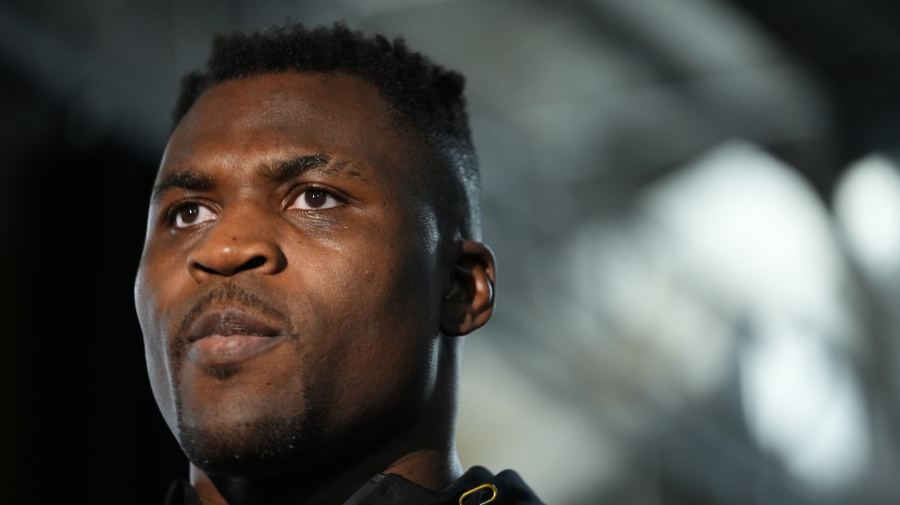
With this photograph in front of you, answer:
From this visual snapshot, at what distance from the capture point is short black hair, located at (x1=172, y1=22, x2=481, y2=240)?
7.12 feet

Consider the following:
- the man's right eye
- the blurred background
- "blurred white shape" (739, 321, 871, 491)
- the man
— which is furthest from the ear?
"blurred white shape" (739, 321, 871, 491)

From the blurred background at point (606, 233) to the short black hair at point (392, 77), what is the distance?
1.38 m

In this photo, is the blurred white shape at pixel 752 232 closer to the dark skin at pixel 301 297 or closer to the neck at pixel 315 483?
the dark skin at pixel 301 297

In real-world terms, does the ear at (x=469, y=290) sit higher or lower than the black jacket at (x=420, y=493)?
higher

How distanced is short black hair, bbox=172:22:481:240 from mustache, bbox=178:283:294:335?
475 millimetres

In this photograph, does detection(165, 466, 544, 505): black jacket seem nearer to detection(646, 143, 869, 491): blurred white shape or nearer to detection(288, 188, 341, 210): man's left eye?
detection(288, 188, 341, 210): man's left eye

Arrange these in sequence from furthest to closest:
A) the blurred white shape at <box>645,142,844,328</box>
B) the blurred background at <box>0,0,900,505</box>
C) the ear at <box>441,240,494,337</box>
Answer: the blurred white shape at <box>645,142,844,328</box> → the blurred background at <box>0,0,900,505</box> → the ear at <box>441,240,494,337</box>

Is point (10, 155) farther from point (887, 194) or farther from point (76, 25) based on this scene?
point (887, 194)

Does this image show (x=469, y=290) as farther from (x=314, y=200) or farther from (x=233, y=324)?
(x=233, y=324)

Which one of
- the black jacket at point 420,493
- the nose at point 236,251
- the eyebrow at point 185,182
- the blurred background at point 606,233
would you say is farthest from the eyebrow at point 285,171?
the blurred background at point 606,233

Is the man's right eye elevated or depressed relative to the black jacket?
elevated

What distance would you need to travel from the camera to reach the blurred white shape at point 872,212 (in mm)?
4277

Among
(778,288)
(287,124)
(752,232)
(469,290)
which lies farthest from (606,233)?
(287,124)

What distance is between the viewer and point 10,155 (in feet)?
11.3
